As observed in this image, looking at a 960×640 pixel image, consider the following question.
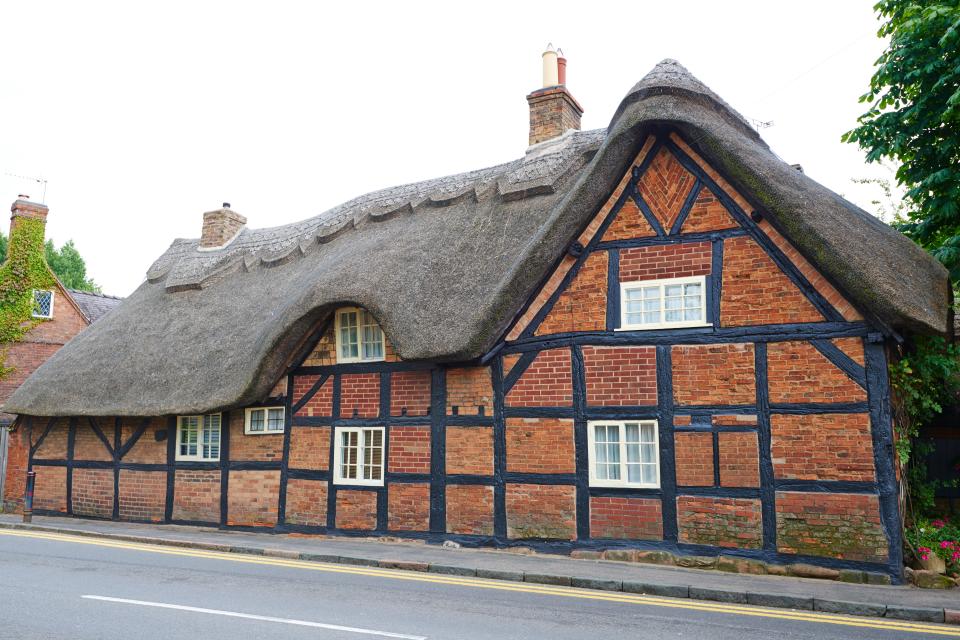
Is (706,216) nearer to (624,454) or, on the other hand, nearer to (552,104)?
(624,454)

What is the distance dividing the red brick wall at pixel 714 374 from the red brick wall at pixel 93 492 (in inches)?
486

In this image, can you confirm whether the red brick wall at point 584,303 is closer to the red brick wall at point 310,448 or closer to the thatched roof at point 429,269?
the thatched roof at point 429,269

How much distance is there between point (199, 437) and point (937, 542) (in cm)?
1267

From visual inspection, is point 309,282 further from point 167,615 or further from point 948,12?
point 948,12

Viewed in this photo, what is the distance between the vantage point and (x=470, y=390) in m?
11.7

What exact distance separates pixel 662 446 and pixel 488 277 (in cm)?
375

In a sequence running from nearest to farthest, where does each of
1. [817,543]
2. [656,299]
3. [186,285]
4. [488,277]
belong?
1. [817,543]
2. [656,299]
3. [488,277]
4. [186,285]

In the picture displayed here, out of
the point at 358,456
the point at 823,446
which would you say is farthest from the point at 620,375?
the point at 358,456

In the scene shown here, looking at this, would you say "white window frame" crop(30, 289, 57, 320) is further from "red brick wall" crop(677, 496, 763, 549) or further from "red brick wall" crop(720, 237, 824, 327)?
"red brick wall" crop(720, 237, 824, 327)

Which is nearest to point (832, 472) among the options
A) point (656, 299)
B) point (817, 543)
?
point (817, 543)

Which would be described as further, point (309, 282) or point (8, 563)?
point (309, 282)

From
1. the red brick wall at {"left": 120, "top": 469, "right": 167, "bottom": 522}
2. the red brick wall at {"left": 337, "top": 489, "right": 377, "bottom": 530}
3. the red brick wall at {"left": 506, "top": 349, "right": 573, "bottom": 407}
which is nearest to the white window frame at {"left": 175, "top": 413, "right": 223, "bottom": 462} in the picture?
the red brick wall at {"left": 120, "top": 469, "right": 167, "bottom": 522}

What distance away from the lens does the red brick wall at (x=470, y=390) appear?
453 inches

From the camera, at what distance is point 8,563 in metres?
9.98
